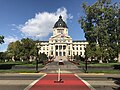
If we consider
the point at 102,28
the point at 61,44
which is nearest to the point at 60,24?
the point at 61,44

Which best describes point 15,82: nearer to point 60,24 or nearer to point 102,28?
point 102,28

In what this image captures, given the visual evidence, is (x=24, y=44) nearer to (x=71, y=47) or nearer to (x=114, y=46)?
(x=114, y=46)

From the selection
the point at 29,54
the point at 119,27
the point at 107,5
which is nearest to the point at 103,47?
the point at 119,27

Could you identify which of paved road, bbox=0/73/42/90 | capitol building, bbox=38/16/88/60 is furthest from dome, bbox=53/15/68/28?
paved road, bbox=0/73/42/90

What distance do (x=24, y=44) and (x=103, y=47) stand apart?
70.4 ft

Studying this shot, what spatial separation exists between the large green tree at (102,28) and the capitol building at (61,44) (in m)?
104

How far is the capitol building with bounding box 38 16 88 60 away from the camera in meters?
171

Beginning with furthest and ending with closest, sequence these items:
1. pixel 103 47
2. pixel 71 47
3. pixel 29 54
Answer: pixel 71 47
pixel 29 54
pixel 103 47

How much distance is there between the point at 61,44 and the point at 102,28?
4380 inches

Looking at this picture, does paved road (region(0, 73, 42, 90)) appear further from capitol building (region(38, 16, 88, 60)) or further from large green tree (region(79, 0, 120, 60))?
capitol building (region(38, 16, 88, 60))

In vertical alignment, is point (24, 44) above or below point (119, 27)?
below

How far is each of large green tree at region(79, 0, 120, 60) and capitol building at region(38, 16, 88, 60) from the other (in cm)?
10395

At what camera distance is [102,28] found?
6125 centimetres

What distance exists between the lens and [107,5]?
6475 centimetres
